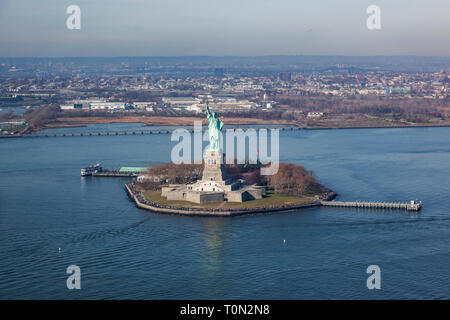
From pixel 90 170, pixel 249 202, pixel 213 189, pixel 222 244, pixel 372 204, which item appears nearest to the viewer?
pixel 222 244

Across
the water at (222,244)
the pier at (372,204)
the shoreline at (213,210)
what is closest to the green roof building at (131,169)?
the water at (222,244)

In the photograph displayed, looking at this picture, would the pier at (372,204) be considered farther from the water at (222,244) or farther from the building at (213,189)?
the building at (213,189)

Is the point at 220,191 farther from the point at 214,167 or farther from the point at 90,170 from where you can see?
the point at 90,170

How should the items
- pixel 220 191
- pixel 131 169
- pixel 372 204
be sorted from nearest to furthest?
pixel 372 204 < pixel 220 191 < pixel 131 169

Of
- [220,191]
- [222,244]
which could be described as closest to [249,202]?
[220,191]

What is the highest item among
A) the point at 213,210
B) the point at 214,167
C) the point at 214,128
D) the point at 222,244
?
the point at 214,128

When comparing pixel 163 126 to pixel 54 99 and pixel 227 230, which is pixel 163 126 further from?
pixel 227 230

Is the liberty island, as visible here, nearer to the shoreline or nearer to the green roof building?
the shoreline
